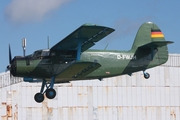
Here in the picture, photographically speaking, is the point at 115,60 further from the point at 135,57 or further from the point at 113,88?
the point at 113,88

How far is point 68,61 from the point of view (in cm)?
2333

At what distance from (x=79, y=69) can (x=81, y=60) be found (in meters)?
1.18

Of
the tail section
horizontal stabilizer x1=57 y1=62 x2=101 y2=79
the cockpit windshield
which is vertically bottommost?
horizontal stabilizer x1=57 y1=62 x2=101 y2=79

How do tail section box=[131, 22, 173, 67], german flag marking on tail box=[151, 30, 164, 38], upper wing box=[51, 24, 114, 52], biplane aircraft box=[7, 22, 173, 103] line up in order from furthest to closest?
german flag marking on tail box=[151, 30, 164, 38] < tail section box=[131, 22, 173, 67] < biplane aircraft box=[7, 22, 173, 103] < upper wing box=[51, 24, 114, 52]

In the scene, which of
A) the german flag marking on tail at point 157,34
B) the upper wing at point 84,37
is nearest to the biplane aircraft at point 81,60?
the upper wing at point 84,37

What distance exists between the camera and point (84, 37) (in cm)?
2244

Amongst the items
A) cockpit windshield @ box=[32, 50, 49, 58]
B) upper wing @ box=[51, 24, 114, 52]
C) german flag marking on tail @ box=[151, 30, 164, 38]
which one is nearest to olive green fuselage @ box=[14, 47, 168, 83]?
cockpit windshield @ box=[32, 50, 49, 58]

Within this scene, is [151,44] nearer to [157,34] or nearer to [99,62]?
[157,34]

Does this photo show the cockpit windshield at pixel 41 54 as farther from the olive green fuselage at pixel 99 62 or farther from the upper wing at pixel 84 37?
the upper wing at pixel 84 37

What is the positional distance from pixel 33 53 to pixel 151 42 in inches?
225

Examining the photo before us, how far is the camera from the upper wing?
69.4ft

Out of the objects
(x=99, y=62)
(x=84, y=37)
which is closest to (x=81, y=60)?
(x=99, y=62)

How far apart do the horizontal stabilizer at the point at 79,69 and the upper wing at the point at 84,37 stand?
1126 mm

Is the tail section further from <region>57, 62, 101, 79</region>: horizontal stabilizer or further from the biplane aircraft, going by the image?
<region>57, 62, 101, 79</region>: horizontal stabilizer
